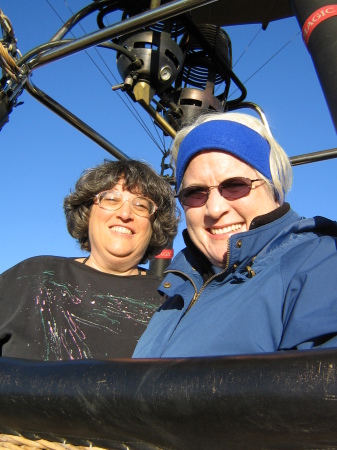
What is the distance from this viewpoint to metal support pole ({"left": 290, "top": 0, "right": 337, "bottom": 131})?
0.65 metres

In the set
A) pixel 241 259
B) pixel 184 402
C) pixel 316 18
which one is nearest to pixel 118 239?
pixel 241 259

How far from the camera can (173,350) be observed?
0.90 metres

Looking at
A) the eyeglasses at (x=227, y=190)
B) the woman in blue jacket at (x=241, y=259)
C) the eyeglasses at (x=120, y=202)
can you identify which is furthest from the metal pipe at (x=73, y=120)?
the eyeglasses at (x=227, y=190)

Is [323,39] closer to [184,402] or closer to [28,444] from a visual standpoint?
[184,402]

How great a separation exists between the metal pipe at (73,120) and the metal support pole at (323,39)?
1.13 meters

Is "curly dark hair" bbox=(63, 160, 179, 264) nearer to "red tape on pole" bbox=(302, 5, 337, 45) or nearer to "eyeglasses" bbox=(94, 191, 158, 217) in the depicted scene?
"eyeglasses" bbox=(94, 191, 158, 217)

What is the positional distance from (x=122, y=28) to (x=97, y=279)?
722 mm

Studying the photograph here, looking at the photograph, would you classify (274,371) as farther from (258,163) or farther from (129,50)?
(129,50)

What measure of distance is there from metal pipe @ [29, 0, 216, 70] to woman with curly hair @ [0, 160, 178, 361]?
405mm

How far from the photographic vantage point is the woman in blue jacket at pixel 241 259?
74 cm

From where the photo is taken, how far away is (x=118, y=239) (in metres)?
1.63

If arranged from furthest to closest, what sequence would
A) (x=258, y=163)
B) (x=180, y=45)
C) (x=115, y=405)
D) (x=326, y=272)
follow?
(x=180, y=45), (x=258, y=163), (x=326, y=272), (x=115, y=405)

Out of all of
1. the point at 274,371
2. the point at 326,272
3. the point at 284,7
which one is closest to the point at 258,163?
the point at 326,272

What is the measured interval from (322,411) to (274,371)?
0.17 feet
